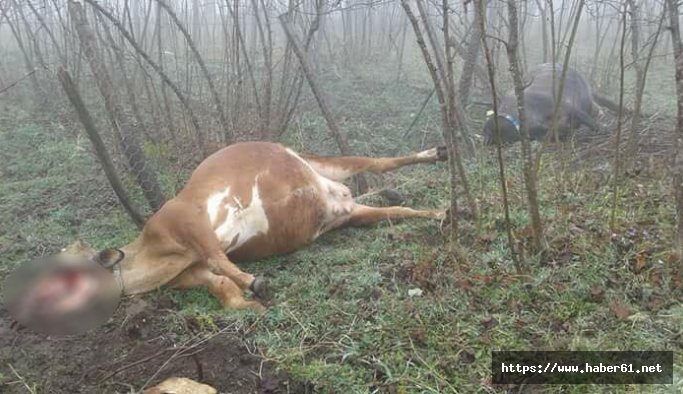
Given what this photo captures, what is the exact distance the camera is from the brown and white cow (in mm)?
3719

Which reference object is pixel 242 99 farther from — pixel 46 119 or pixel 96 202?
pixel 46 119

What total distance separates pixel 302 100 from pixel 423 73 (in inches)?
124

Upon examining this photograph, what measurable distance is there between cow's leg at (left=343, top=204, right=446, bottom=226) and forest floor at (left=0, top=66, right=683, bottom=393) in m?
0.09

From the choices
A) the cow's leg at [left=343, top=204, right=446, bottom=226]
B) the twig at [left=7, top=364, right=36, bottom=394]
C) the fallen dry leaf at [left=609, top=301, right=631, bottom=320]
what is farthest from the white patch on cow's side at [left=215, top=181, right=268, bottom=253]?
the fallen dry leaf at [left=609, top=301, right=631, bottom=320]

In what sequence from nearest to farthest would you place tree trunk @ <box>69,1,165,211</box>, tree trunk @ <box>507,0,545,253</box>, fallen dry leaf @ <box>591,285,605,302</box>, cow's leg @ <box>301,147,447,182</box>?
1. fallen dry leaf @ <box>591,285,605,302</box>
2. tree trunk @ <box>507,0,545,253</box>
3. tree trunk @ <box>69,1,165,211</box>
4. cow's leg @ <box>301,147,447,182</box>

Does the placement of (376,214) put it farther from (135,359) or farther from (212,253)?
(135,359)

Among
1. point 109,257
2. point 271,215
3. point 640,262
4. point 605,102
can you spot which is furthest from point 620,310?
point 605,102

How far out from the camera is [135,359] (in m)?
2.83

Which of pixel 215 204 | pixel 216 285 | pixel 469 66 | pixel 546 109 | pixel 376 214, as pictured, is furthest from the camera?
pixel 546 109

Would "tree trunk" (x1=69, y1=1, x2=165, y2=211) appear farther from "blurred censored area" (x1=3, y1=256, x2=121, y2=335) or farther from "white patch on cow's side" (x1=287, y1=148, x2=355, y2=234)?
"blurred censored area" (x1=3, y1=256, x2=121, y2=335)

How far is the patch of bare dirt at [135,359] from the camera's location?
262cm

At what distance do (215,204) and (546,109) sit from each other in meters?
4.54

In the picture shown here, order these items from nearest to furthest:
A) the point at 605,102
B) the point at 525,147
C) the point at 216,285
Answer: the point at 525,147, the point at 216,285, the point at 605,102

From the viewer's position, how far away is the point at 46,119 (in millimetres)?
7957
